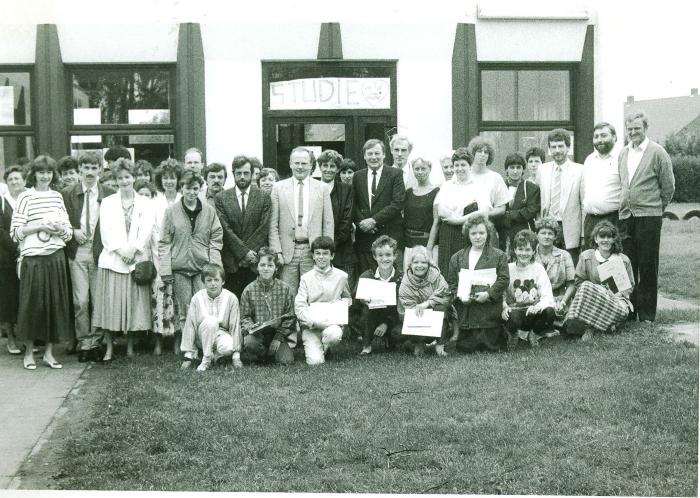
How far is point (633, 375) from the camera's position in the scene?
18.4ft

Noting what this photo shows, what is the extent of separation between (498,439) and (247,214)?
290cm

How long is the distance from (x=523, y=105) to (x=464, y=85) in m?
0.76

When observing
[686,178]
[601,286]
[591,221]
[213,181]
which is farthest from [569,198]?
[213,181]

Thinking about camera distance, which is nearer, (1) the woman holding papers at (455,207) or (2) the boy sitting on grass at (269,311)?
(2) the boy sitting on grass at (269,311)

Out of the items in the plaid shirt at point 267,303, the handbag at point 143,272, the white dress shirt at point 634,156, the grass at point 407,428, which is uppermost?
the white dress shirt at point 634,156

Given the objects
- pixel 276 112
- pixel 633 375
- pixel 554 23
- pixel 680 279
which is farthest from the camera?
pixel 276 112

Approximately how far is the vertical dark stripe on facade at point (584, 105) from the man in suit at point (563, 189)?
1617 mm

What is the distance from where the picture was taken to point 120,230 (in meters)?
6.71

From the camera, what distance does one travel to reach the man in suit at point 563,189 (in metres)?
7.31

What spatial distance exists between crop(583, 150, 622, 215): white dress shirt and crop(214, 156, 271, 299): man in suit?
2500mm

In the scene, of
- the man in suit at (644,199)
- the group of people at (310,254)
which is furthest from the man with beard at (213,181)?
the man in suit at (644,199)

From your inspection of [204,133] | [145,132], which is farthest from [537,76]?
[145,132]

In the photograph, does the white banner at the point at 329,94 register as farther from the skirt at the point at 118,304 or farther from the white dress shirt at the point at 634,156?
the skirt at the point at 118,304

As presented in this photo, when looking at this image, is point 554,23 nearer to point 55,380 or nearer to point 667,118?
point 667,118
